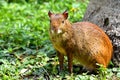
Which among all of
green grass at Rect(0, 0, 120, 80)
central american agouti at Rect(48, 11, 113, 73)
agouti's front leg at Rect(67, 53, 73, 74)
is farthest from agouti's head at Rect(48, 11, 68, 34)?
green grass at Rect(0, 0, 120, 80)

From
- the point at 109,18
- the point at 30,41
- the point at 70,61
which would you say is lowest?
the point at 70,61

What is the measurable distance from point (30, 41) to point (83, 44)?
1.73m

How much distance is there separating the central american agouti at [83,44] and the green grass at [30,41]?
25 centimetres

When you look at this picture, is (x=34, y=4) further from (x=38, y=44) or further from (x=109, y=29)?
(x=109, y=29)

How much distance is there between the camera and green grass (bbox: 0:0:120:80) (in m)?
7.22

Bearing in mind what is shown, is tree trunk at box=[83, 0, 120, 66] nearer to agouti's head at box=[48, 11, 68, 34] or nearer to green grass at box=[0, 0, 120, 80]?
green grass at box=[0, 0, 120, 80]

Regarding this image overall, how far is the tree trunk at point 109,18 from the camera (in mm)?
7613

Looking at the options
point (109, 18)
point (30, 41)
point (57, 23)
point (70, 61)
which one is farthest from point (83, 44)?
point (30, 41)

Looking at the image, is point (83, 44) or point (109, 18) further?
point (109, 18)

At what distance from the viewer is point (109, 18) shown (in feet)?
25.4

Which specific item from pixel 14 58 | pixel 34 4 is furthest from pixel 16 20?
pixel 14 58

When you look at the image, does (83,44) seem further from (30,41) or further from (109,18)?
(30,41)

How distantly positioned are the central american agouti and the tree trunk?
0.24 meters

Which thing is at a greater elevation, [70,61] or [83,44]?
[83,44]
